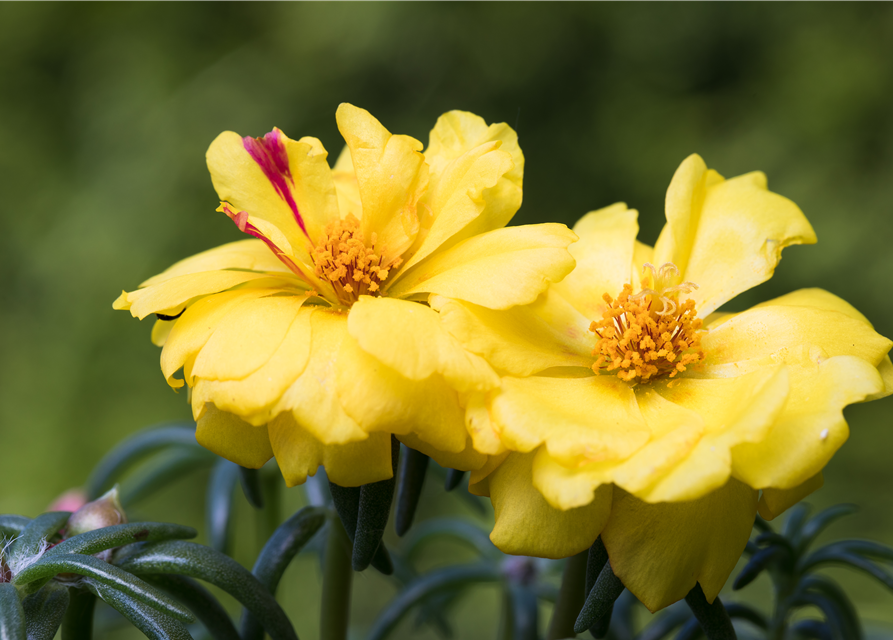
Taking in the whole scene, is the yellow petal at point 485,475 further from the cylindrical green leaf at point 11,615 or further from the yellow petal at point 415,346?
the cylindrical green leaf at point 11,615

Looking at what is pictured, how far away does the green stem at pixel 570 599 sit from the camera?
0.57m

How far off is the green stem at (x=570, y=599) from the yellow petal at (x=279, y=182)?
32cm

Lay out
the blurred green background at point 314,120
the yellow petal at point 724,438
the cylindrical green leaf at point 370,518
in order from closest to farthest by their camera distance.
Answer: the yellow petal at point 724,438
the cylindrical green leaf at point 370,518
the blurred green background at point 314,120

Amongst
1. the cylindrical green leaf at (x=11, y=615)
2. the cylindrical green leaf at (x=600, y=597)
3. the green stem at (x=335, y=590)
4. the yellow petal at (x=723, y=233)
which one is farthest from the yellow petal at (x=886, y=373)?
the cylindrical green leaf at (x=11, y=615)

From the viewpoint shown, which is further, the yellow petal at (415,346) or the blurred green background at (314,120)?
the blurred green background at (314,120)

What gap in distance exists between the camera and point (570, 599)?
1.88 feet

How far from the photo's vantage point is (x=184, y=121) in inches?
81.8

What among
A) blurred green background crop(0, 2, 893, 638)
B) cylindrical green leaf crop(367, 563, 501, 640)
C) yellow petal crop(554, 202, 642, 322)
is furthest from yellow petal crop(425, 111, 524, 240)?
blurred green background crop(0, 2, 893, 638)

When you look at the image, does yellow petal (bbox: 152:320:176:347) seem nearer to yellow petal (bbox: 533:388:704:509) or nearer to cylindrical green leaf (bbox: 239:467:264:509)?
cylindrical green leaf (bbox: 239:467:264:509)

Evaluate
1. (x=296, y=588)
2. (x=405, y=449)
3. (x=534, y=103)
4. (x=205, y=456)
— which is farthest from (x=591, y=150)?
(x=405, y=449)

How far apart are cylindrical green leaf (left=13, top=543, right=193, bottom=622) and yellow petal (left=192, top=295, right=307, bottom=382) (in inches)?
5.1

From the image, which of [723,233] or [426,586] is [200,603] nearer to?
[426,586]

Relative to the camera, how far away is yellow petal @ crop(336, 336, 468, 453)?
44 centimetres

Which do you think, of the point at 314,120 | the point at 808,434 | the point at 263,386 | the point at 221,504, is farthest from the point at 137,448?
the point at 314,120
